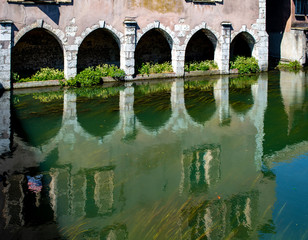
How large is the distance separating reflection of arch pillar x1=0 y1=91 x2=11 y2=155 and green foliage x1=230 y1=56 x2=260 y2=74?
388 inches

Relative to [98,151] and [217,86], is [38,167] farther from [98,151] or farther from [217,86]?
[217,86]

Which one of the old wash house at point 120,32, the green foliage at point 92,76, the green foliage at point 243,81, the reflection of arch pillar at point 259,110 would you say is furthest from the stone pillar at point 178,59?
the reflection of arch pillar at point 259,110

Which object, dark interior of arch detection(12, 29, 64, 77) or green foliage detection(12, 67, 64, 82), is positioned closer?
green foliage detection(12, 67, 64, 82)

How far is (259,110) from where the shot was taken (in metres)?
12.6

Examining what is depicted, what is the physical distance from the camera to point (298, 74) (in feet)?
61.8

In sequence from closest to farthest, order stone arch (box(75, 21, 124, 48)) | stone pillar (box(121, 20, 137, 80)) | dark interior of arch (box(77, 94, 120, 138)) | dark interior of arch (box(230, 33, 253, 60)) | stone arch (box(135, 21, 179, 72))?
dark interior of arch (box(77, 94, 120, 138)) < stone arch (box(75, 21, 124, 48)) < stone pillar (box(121, 20, 137, 80)) < stone arch (box(135, 21, 179, 72)) < dark interior of arch (box(230, 33, 253, 60))

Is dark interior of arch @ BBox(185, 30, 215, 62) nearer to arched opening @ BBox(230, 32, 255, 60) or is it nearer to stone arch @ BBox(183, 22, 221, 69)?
arched opening @ BBox(230, 32, 255, 60)

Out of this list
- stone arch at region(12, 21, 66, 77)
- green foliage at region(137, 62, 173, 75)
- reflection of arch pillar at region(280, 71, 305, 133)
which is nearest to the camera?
reflection of arch pillar at region(280, 71, 305, 133)

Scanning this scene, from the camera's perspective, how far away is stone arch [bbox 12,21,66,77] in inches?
680

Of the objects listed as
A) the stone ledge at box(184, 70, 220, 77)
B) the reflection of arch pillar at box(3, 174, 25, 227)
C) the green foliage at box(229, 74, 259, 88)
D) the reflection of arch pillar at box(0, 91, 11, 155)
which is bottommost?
the reflection of arch pillar at box(3, 174, 25, 227)

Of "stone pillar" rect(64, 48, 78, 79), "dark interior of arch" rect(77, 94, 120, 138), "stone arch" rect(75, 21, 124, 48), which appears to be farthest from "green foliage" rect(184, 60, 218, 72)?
"dark interior of arch" rect(77, 94, 120, 138)

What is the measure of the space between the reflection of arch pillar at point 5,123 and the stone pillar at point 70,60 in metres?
2.56

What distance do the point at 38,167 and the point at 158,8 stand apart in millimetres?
10675

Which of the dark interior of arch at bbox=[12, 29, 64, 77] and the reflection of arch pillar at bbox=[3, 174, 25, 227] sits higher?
the dark interior of arch at bbox=[12, 29, 64, 77]
